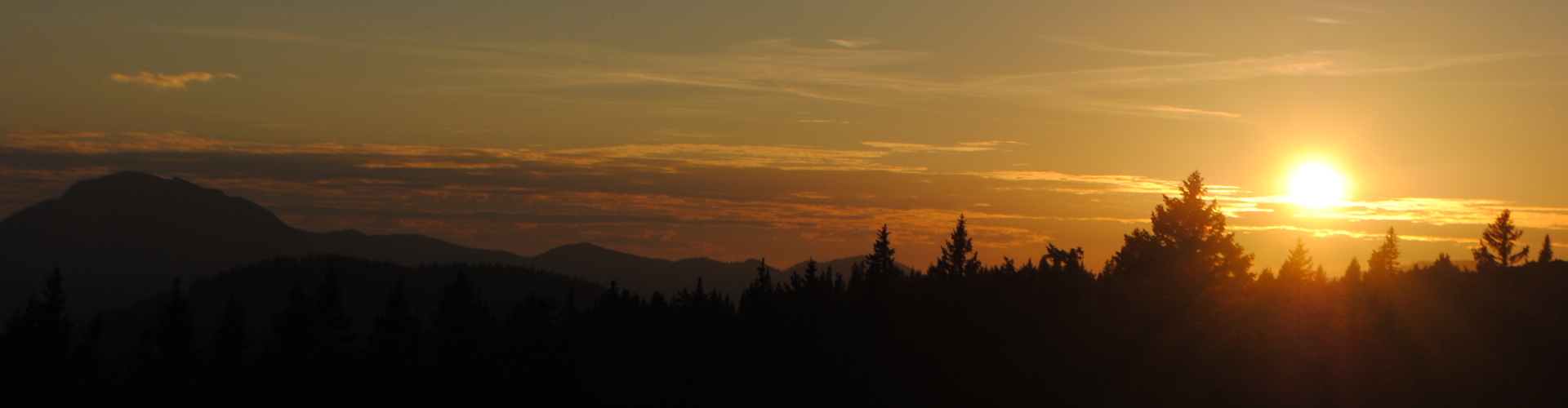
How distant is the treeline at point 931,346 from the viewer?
58969mm

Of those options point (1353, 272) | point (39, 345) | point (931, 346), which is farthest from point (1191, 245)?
point (1353, 272)

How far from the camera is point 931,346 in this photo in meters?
72.3

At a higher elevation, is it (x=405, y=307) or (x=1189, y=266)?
(x=1189, y=266)

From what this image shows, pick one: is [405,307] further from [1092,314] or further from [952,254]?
[1092,314]

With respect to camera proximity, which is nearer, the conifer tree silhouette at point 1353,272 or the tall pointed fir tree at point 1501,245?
the tall pointed fir tree at point 1501,245

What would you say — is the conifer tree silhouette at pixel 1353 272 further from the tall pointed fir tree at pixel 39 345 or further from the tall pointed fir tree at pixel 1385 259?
the tall pointed fir tree at pixel 39 345

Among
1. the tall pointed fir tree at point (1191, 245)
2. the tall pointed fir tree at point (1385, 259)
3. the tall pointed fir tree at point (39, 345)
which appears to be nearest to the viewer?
the tall pointed fir tree at point (1191, 245)

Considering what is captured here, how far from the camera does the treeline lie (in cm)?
5897

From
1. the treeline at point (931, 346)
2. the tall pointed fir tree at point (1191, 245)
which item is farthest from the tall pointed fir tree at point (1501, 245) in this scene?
the tall pointed fir tree at point (1191, 245)

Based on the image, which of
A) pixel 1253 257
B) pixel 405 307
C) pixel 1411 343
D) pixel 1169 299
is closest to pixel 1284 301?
pixel 1411 343

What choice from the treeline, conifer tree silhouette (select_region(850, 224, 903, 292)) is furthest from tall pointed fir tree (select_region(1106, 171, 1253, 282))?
conifer tree silhouette (select_region(850, 224, 903, 292))

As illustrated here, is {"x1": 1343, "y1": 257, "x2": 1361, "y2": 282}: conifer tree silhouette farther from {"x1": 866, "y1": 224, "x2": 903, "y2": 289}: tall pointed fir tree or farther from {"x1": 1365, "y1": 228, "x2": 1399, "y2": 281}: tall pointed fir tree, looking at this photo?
{"x1": 866, "y1": 224, "x2": 903, "y2": 289}: tall pointed fir tree

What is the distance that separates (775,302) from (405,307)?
35.5m

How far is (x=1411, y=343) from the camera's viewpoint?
3253 inches
